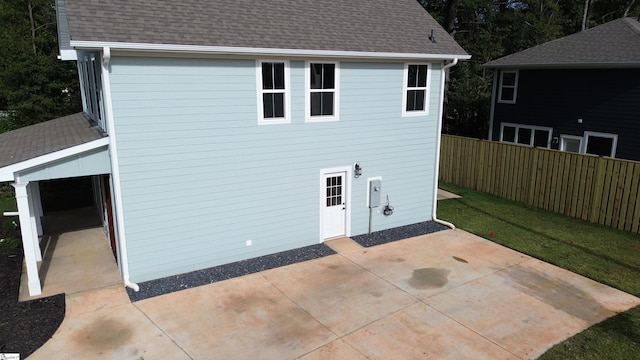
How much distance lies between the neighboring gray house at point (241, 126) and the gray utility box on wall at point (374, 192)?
0.15 meters

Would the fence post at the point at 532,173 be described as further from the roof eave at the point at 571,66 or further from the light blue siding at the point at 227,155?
the light blue siding at the point at 227,155

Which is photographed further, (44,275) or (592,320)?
(44,275)

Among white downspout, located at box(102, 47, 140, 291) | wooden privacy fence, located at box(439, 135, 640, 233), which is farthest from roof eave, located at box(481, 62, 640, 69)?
white downspout, located at box(102, 47, 140, 291)

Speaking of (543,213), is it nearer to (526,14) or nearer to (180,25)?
(180,25)

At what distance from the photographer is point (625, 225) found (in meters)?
12.4

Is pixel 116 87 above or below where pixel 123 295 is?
above

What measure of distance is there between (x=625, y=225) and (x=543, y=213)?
2278 mm

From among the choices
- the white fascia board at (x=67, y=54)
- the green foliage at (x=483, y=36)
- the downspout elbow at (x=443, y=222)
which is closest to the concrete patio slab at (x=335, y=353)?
the downspout elbow at (x=443, y=222)

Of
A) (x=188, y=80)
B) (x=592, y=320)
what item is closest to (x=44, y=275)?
(x=188, y=80)

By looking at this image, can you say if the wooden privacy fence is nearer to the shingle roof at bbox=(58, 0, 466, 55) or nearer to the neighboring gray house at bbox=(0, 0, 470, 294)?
the neighboring gray house at bbox=(0, 0, 470, 294)

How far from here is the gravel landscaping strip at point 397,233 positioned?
11857 mm

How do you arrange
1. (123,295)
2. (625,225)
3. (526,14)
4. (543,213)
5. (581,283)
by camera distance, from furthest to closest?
(526,14), (543,213), (625,225), (581,283), (123,295)


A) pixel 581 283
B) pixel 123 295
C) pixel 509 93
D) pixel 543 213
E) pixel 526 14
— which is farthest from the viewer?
pixel 526 14

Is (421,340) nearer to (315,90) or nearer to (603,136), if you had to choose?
(315,90)
